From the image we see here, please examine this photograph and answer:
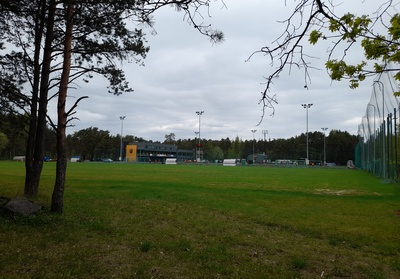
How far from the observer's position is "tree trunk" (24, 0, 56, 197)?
10.5 m

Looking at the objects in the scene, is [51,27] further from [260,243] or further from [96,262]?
[260,243]

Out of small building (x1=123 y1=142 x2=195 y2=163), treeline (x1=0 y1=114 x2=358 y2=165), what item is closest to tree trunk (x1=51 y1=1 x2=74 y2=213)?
treeline (x1=0 y1=114 x2=358 y2=165)

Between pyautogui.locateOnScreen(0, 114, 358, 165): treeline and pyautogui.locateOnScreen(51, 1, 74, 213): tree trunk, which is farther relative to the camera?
pyautogui.locateOnScreen(0, 114, 358, 165): treeline

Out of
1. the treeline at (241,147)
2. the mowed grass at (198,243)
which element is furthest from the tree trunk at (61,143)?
the treeline at (241,147)

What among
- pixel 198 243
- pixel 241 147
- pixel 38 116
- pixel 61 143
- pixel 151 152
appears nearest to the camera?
pixel 198 243

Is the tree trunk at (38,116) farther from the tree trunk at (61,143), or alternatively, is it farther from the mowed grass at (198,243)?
the tree trunk at (61,143)

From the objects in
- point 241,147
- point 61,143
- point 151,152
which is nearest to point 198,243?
point 61,143

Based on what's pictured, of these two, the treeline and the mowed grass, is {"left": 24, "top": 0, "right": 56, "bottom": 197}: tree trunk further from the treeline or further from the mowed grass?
the treeline

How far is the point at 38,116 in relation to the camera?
35.6 feet

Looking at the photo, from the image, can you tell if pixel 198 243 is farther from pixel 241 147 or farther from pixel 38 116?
pixel 241 147

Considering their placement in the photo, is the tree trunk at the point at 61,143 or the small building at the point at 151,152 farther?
the small building at the point at 151,152

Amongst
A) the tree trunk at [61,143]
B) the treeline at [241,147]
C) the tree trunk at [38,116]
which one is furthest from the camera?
the treeline at [241,147]

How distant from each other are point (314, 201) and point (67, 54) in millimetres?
10280

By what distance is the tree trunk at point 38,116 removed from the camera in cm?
1047
